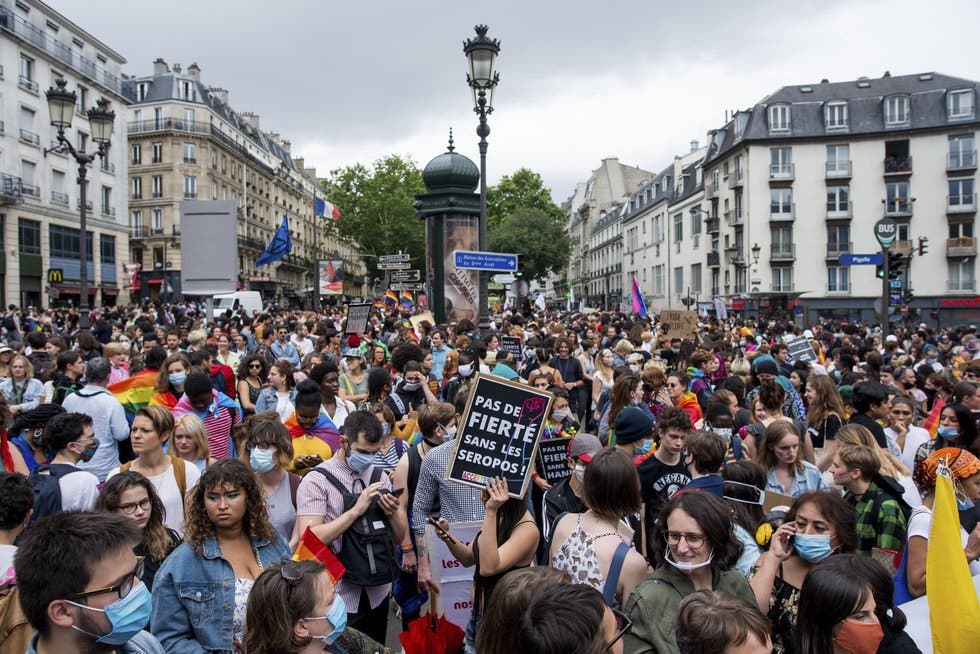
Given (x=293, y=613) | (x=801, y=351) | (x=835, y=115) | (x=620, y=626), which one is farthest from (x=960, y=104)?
(x=293, y=613)

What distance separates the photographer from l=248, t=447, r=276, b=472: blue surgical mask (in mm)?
4355

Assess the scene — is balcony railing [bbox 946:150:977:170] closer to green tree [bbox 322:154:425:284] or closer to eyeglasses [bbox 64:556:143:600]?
green tree [bbox 322:154:425:284]

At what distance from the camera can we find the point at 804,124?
48.5 metres

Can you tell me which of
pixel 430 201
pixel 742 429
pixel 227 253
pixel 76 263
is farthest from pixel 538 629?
pixel 76 263

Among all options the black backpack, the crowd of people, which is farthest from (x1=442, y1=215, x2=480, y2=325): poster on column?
the black backpack

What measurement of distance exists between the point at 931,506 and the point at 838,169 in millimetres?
50096

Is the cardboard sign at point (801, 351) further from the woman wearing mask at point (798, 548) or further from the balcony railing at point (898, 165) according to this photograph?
the balcony railing at point (898, 165)

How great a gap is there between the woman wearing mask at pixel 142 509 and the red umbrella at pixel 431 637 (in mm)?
1208

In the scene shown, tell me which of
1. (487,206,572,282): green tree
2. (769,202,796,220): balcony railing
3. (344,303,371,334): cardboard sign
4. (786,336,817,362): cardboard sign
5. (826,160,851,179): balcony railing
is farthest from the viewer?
(487,206,572,282): green tree

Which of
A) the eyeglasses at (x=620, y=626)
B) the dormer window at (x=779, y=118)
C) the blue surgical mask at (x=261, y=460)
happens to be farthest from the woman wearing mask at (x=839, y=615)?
the dormer window at (x=779, y=118)

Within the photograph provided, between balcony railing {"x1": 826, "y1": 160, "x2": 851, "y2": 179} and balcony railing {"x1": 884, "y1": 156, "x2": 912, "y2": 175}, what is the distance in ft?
7.27

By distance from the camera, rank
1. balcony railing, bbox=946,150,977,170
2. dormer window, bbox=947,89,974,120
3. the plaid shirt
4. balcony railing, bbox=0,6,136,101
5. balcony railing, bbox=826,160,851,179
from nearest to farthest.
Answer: the plaid shirt → balcony railing, bbox=0,6,136,101 → balcony railing, bbox=946,150,977,170 → dormer window, bbox=947,89,974,120 → balcony railing, bbox=826,160,851,179

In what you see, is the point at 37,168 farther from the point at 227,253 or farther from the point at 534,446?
the point at 534,446

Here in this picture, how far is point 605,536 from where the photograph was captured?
335 cm
